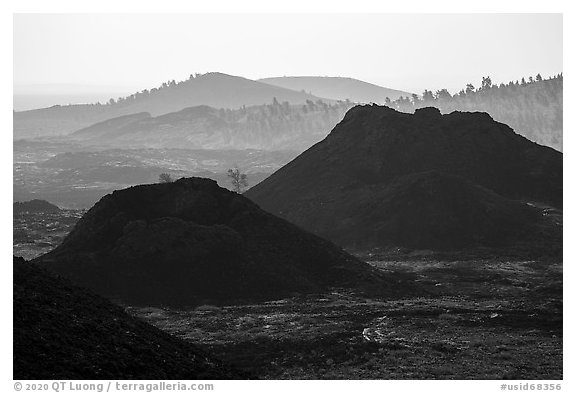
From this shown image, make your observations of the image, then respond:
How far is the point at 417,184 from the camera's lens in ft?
233

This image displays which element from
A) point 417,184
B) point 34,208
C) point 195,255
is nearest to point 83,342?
point 195,255

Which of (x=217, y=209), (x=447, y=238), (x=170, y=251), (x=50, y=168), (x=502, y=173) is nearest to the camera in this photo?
(x=170, y=251)

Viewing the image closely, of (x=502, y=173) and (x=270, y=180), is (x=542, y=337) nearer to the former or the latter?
(x=502, y=173)

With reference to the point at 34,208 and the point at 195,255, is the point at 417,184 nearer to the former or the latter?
the point at 195,255

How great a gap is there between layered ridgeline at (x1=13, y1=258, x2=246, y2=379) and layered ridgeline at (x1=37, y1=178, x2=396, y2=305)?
14.6m

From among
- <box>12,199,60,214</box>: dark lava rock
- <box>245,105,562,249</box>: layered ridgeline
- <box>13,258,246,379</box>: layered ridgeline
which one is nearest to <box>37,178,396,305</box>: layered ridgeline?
<box>13,258,246,379</box>: layered ridgeline

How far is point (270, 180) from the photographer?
85.3 metres

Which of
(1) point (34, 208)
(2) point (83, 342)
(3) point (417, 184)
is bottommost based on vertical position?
(2) point (83, 342)

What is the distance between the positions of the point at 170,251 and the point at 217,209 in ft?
24.1

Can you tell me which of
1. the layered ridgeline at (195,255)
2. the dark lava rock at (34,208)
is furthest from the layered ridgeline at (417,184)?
the dark lava rock at (34,208)

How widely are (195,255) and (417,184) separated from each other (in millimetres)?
28431

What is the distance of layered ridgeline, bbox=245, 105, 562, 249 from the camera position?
67250mm

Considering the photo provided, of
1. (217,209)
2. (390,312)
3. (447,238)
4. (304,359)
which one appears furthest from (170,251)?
(447,238)

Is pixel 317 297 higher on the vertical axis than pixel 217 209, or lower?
lower
